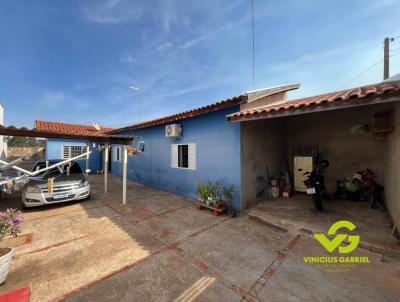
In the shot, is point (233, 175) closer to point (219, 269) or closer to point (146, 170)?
point (219, 269)

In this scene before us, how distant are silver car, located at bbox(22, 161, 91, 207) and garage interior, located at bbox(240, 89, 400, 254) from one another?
19.2ft

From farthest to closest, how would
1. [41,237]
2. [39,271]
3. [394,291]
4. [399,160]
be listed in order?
1. [41,237]
2. [399,160]
3. [39,271]
4. [394,291]

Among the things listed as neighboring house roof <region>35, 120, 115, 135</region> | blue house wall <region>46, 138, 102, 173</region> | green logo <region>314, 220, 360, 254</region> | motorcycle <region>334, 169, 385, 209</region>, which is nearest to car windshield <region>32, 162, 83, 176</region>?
blue house wall <region>46, 138, 102, 173</region>

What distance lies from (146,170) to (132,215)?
15.8 feet

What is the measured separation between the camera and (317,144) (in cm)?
695

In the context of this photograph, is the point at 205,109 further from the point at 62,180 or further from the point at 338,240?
the point at 62,180

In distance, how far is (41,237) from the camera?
12.9ft

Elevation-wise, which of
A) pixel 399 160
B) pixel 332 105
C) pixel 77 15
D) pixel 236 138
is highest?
pixel 77 15

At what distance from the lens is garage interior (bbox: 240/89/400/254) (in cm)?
405

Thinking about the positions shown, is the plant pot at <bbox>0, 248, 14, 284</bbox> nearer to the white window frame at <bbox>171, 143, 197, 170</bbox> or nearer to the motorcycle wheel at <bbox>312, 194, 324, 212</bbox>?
the white window frame at <bbox>171, 143, 197, 170</bbox>

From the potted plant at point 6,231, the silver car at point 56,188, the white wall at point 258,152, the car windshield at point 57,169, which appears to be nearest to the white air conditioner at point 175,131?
the white wall at point 258,152

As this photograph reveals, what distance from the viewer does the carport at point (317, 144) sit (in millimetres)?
4504

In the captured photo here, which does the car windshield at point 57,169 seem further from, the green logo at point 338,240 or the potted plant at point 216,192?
the green logo at point 338,240

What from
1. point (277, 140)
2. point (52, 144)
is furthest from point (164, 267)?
point (52, 144)
